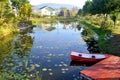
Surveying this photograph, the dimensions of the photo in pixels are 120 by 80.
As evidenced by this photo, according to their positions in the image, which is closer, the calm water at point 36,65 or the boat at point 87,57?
the calm water at point 36,65

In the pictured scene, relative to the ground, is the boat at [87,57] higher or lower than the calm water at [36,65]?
higher

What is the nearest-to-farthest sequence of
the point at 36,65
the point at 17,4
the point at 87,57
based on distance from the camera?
the point at 36,65 → the point at 87,57 → the point at 17,4

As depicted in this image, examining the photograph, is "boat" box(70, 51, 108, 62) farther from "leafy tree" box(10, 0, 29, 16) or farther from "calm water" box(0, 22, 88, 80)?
"leafy tree" box(10, 0, 29, 16)

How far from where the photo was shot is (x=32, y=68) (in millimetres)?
20094

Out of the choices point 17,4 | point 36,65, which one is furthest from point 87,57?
point 17,4

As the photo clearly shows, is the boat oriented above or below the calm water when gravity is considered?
above

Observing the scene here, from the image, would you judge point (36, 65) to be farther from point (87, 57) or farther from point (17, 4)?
point (17, 4)

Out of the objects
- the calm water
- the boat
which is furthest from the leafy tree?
the boat

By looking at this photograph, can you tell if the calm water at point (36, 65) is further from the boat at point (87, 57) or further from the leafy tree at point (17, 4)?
the leafy tree at point (17, 4)

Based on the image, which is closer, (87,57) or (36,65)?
(36,65)

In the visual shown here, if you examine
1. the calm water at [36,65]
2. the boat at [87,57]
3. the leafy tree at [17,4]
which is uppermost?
the leafy tree at [17,4]

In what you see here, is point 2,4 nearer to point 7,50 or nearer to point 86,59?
point 7,50

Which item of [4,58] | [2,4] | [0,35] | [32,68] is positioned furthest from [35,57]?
[2,4]

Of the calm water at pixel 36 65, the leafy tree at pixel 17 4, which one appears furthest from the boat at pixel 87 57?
the leafy tree at pixel 17 4
